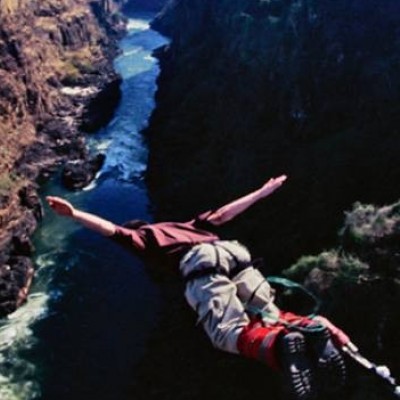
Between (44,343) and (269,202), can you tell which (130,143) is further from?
(44,343)

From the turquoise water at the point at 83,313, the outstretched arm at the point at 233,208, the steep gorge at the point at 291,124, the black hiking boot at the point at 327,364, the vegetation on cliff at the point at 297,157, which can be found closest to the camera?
the black hiking boot at the point at 327,364

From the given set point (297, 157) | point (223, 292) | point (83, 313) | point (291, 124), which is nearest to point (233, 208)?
point (223, 292)

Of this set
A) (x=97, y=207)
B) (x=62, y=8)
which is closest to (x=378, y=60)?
(x=97, y=207)

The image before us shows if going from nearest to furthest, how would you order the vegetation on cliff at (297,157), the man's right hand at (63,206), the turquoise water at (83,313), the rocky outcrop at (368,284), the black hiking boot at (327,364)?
the black hiking boot at (327,364) → the man's right hand at (63,206) → the rocky outcrop at (368,284) → the vegetation on cliff at (297,157) → the turquoise water at (83,313)

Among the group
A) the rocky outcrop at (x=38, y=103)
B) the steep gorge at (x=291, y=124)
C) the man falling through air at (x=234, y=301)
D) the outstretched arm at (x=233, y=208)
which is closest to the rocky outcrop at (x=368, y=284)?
the steep gorge at (x=291, y=124)

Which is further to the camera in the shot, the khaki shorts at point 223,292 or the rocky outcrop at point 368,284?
the rocky outcrop at point 368,284

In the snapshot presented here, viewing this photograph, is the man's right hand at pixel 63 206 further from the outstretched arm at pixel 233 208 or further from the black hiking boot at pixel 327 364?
the black hiking boot at pixel 327 364

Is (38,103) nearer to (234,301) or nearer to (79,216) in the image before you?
(79,216)
